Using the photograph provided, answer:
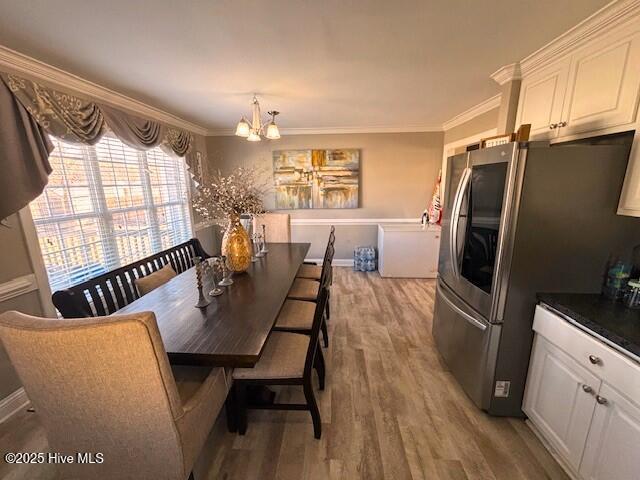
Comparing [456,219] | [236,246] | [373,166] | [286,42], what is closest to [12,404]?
[236,246]

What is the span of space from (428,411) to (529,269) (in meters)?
1.09

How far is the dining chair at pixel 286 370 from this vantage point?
1422mm

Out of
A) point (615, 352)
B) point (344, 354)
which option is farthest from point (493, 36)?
point (344, 354)

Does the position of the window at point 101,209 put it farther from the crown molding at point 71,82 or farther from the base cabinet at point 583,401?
the base cabinet at point 583,401

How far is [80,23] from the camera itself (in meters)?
1.35

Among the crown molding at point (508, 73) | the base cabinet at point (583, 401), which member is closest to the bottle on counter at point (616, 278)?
the base cabinet at point (583, 401)

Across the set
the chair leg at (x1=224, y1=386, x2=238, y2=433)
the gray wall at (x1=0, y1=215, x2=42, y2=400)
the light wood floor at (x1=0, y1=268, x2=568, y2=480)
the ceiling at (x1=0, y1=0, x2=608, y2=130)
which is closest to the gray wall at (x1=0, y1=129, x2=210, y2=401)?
the gray wall at (x1=0, y1=215, x2=42, y2=400)

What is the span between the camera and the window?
200 centimetres

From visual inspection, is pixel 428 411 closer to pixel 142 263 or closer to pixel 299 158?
pixel 142 263

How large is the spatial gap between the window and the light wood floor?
1113mm

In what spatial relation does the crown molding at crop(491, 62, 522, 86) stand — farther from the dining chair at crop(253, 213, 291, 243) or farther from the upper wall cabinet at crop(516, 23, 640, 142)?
the dining chair at crop(253, 213, 291, 243)

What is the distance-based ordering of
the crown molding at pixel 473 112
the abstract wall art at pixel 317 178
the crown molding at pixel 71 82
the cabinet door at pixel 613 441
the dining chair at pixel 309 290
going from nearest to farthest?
the cabinet door at pixel 613 441 < the crown molding at pixel 71 82 < the dining chair at pixel 309 290 < the crown molding at pixel 473 112 < the abstract wall art at pixel 317 178

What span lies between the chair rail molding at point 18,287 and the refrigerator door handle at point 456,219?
2937 millimetres

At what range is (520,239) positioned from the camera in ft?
4.57
